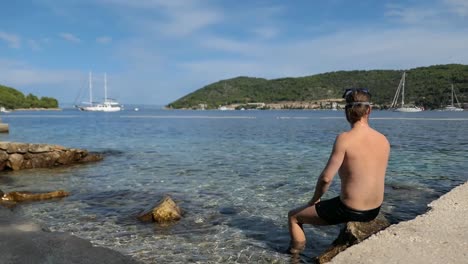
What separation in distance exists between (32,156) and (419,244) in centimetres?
1840

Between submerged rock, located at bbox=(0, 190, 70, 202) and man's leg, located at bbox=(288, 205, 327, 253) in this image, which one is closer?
man's leg, located at bbox=(288, 205, 327, 253)

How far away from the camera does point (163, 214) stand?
931 centimetres

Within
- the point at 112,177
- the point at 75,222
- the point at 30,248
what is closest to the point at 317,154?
the point at 112,177

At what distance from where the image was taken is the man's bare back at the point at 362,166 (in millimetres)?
5426

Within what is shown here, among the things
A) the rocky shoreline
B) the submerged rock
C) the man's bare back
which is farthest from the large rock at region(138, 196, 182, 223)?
the man's bare back

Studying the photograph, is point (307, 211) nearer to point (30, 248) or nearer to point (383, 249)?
point (383, 249)

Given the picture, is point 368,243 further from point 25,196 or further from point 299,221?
point 25,196

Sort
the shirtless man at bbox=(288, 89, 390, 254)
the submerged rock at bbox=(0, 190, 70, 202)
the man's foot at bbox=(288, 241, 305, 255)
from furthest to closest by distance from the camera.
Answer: the submerged rock at bbox=(0, 190, 70, 202) → the man's foot at bbox=(288, 241, 305, 255) → the shirtless man at bbox=(288, 89, 390, 254)

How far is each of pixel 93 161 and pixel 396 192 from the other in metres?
15.6

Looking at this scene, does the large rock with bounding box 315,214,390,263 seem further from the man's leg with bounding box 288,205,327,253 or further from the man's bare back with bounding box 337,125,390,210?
the man's bare back with bounding box 337,125,390,210

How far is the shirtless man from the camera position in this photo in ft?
17.8

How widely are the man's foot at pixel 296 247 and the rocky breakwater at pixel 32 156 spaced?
52.4 ft

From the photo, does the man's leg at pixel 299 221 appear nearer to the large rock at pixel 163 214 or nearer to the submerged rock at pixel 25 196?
the large rock at pixel 163 214

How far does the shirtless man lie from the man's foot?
3.43ft
